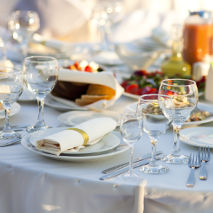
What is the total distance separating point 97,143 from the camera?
112cm

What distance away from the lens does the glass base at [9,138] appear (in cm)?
117

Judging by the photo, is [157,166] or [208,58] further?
[208,58]

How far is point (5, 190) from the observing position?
A: 1064mm

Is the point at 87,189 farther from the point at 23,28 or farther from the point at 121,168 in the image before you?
the point at 23,28

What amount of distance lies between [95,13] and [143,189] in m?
1.80

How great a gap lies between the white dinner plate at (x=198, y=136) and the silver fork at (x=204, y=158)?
2 centimetres

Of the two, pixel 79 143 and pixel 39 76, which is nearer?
pixel 79 143

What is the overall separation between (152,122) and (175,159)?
13 cm

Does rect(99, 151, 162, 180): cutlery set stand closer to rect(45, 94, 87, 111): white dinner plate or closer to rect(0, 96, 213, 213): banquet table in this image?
rect(0, 96, 213, 213): banquet table

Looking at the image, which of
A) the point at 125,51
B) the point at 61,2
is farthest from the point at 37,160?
the point at 61,2

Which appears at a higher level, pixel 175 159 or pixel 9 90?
pixel 9 90

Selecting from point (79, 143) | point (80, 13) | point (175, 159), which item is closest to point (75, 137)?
point (79, 143)

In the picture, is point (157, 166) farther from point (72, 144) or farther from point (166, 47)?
point (166, 47)

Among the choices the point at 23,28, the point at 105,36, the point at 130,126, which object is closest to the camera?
the point at 130,126
